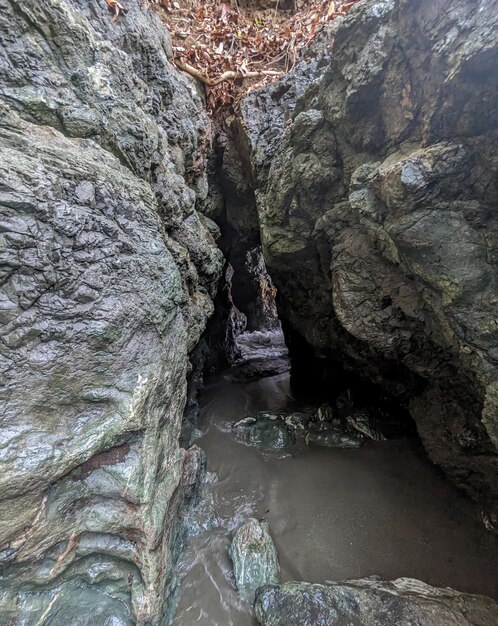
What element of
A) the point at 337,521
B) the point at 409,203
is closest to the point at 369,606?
the point at 337,521

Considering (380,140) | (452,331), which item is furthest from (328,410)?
(380,140)

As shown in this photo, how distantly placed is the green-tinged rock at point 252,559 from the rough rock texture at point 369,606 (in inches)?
8.3

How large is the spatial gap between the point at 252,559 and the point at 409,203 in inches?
144

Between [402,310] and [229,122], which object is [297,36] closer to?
[229,122]

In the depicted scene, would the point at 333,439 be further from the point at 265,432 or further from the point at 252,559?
the point at 252,559

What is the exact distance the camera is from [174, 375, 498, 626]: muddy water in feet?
9.12

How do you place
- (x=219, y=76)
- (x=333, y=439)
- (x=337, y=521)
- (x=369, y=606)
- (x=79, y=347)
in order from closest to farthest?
(x=79, y=347) → (x=369, y=606) → (x=337, y=521) → (x=333, y=439) → (x=219, y=76)

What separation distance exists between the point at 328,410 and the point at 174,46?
25.7 feet

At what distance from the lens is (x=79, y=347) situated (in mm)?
2256

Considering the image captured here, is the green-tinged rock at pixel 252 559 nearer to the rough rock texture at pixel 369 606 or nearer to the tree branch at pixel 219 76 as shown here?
the rough rock texture at pixel 369 606

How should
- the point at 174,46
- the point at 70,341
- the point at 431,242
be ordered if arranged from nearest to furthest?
the point at 70,341 < the point at 431,242 < the point at 174,46

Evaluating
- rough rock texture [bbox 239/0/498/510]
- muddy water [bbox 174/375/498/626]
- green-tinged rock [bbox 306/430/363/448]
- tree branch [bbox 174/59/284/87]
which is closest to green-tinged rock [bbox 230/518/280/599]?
muddy water [bbox 174/375/498/626]

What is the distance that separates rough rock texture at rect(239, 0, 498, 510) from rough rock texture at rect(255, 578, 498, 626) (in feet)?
4.53

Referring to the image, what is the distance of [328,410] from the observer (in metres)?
5.74
